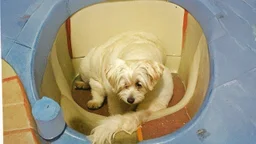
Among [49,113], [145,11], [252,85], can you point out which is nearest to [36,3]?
[145,11]

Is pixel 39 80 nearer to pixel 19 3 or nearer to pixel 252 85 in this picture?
pixel 19 3

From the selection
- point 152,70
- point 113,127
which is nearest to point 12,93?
point 113,127

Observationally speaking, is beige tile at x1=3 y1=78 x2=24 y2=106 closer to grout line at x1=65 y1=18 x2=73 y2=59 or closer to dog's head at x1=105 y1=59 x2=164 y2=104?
dog's head at x1=105 y1=59 x2=164 y2=104

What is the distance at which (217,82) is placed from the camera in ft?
4.38

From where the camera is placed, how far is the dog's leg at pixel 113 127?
1.20 metres

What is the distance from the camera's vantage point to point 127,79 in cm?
141

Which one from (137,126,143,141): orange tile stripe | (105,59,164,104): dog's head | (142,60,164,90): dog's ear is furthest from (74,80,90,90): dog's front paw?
(137,126,143,141): orange tile stripe

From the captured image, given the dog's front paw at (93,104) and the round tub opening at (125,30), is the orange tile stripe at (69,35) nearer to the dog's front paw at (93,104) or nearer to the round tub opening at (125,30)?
the round tub opening at (125,30)

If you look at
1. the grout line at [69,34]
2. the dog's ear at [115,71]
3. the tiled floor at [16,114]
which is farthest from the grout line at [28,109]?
the grout line at [69,34]

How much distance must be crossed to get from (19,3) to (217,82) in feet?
3.20

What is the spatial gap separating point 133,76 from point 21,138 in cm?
48

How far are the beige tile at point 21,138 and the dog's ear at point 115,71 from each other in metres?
0.39

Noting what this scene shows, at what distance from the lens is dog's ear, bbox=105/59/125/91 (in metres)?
1.39

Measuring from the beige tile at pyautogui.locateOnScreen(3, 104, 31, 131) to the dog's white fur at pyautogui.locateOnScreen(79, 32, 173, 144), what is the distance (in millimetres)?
244
